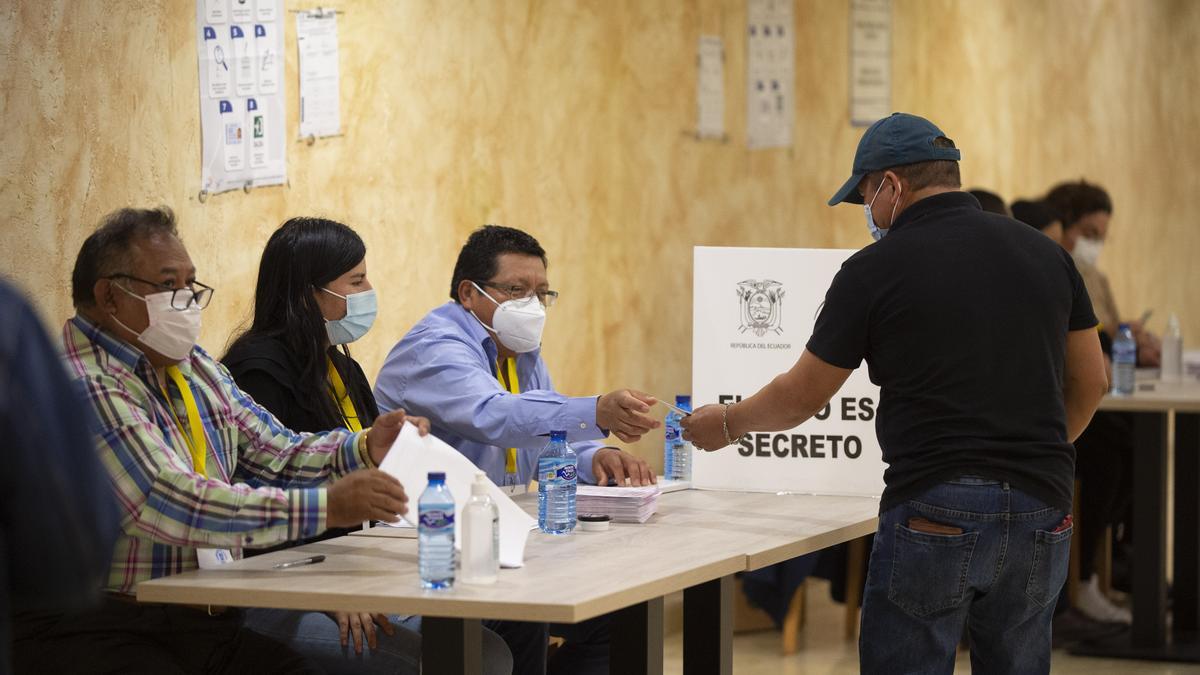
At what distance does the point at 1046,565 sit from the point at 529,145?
10.6 ft

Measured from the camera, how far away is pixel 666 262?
22.3 feet

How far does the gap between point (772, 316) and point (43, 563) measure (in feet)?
9.15

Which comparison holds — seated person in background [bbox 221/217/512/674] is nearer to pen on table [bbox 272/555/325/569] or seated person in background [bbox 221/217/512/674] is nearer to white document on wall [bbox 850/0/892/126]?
pen on table [bbox 272/555/325/569]

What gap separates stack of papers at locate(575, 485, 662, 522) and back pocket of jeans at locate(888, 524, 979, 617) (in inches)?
26.9

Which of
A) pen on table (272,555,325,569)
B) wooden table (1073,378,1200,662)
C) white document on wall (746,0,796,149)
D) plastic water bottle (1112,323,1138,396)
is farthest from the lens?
white document on wall (746,0,796,149)

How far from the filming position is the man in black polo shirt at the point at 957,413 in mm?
3068

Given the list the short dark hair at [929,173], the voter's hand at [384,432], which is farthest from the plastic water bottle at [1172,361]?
the voter's hand at [384,432]

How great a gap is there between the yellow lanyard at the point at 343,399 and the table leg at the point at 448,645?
117cm

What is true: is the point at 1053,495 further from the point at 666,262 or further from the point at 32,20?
the point at 666,262

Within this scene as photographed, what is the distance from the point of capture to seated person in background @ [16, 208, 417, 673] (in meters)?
2.88

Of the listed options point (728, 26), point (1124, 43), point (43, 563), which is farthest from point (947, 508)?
point (1124, 43)

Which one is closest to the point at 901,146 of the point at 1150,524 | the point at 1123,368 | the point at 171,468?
the point at 171,468

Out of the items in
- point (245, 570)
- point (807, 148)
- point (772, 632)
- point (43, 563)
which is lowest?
point (772, 632)

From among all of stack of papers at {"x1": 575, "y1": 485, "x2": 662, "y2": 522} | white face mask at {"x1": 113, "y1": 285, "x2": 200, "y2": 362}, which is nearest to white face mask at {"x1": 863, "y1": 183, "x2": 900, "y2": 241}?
stack of papers at {"x1": 575, "y1": 485, "x2": 662, "y2": 522}
